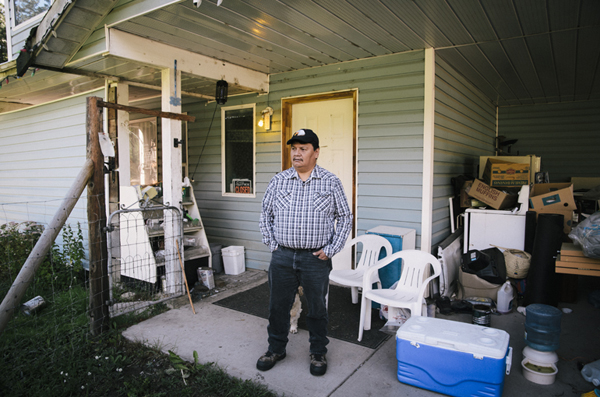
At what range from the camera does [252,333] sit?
3654 millimetres

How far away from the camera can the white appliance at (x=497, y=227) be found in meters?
4.70

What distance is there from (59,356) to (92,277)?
67 centimetres

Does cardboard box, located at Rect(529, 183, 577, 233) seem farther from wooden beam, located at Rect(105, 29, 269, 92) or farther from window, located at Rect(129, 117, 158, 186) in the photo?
window, located at Rect(129, 117, 158, 186)

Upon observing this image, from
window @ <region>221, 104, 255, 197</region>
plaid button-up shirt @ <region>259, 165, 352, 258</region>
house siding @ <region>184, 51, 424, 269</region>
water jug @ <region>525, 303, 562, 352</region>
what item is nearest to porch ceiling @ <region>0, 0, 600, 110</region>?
house siding @ <region>184, 51, 424, 269</region>

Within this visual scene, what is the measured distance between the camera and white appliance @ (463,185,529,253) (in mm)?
4699

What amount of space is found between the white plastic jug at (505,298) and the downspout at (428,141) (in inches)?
37.0

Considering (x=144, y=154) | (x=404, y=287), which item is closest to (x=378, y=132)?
(x=404, y=287)

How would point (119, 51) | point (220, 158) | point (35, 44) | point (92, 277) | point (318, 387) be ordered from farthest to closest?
point (220, 158) < point (35, 44) < point (119, 51) < point (92, 277) < point (318, 387)

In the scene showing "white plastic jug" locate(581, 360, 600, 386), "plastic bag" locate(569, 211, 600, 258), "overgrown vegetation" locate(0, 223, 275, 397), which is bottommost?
"overgrown vegetation" locate(0, 223, 275, 397)

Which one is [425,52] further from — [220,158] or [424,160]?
[220,158]

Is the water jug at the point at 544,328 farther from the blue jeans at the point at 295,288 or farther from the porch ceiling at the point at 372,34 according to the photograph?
the porch ceiling at the point at 372,34

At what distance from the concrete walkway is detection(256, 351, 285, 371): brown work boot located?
41mm

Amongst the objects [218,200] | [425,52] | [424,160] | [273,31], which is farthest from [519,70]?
[218,200]

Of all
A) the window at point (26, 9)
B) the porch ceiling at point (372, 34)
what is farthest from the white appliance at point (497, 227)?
the window at point (26, 9)
